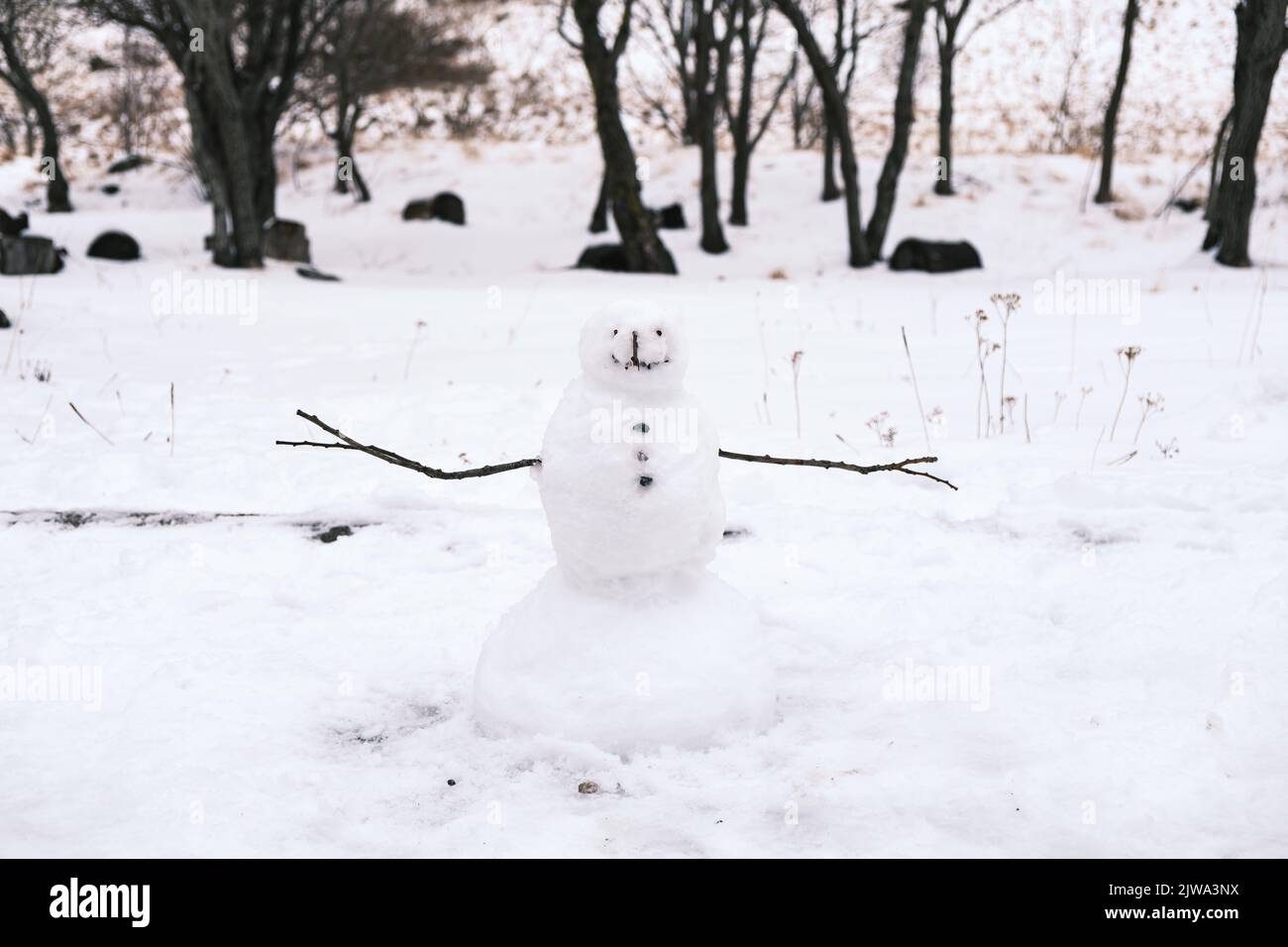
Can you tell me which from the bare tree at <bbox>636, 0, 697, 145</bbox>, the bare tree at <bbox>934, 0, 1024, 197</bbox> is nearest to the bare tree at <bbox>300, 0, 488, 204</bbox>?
the bare tree at <bbox>636, 0, 697, 145</bbox>

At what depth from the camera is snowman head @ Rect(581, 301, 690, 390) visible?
7.54 ft

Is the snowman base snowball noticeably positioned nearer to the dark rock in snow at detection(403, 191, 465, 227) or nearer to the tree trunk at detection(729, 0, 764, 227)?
the tree trunk at detection(729, 0, 764, 227)

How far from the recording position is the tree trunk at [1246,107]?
30.9ft

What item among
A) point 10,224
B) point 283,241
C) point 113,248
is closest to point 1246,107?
point 283,241

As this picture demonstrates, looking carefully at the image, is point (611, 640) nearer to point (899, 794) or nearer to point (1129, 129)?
point (899, 794)

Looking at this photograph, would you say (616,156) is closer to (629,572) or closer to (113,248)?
(113,248)

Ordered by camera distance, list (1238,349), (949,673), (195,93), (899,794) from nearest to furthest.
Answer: (899,794)
(949,673)
(1238,349)
(195,93)

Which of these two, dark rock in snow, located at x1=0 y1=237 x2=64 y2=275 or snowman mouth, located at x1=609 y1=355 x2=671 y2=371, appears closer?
snowman mouth, located at x1=609 y1=355 x2=671 y2=371

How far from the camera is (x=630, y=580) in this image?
8.13 ft

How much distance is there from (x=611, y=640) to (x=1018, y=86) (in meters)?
26.9

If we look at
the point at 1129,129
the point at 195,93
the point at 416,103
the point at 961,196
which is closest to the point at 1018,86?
the point at 1129,129

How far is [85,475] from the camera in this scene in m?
4.34

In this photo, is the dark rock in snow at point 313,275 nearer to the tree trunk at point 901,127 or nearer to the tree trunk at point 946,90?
the tree trunk at point 901,127

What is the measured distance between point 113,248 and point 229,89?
8.81ft
